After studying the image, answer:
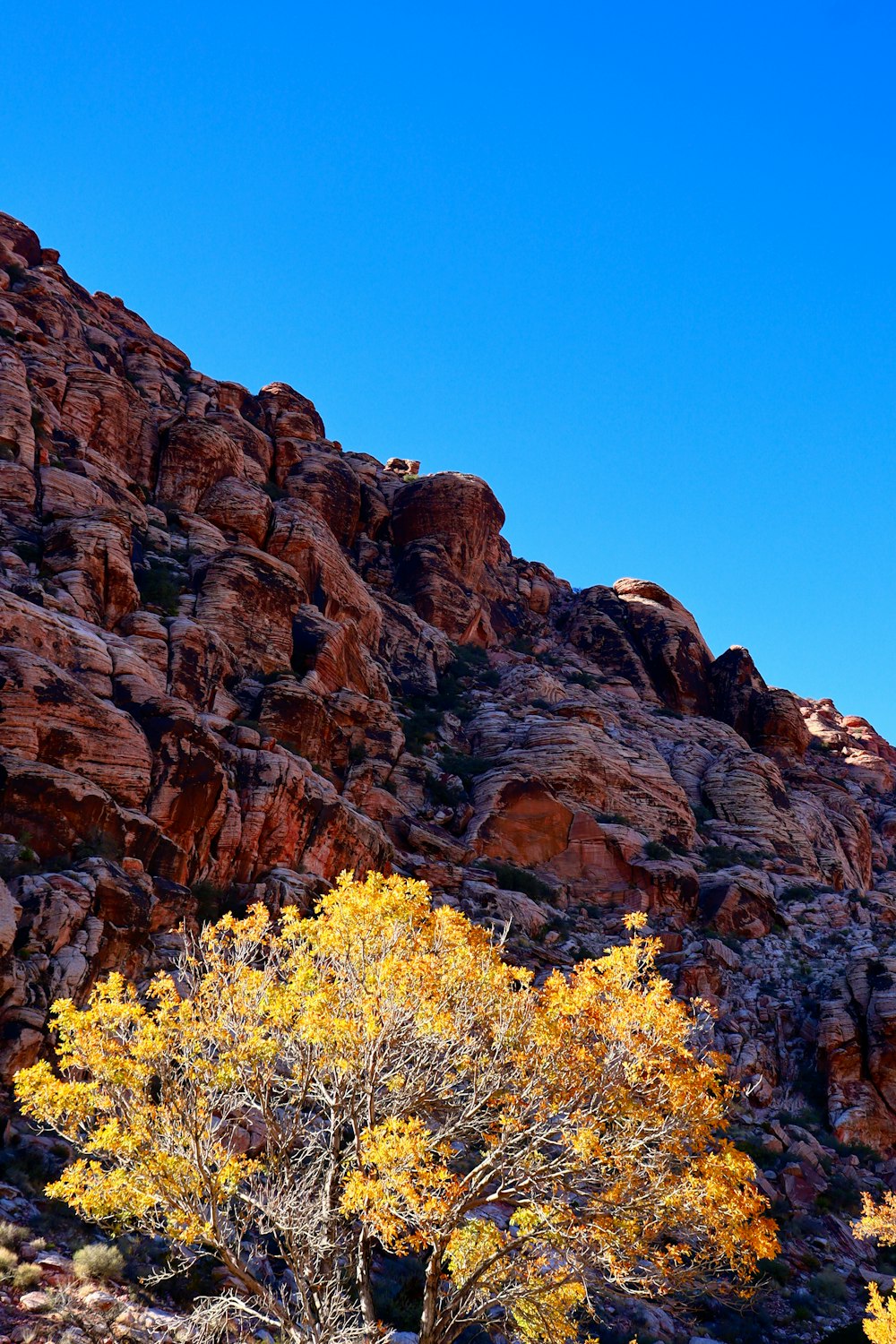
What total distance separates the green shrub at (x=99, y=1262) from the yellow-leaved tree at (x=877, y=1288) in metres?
12.3

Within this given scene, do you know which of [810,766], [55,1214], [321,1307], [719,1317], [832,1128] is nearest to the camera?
[321,1307]

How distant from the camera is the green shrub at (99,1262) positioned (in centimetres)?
1159

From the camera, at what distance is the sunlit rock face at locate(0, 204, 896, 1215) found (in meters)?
22.2

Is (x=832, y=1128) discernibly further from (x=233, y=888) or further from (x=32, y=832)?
(x=32, y=832)

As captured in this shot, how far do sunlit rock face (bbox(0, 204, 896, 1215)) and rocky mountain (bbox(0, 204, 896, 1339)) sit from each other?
138mm

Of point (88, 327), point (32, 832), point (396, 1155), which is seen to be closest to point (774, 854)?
point (32, 832)

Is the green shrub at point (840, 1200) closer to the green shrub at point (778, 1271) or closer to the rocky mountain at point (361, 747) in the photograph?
the rocky mountain at point (361, 747)

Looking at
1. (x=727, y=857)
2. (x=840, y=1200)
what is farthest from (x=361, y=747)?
(x=840, y=1200)

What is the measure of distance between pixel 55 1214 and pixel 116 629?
64.7 feet

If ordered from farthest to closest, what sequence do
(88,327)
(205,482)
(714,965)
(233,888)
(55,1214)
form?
(88,327) → (205,482) → (714,965) → (233,888) → (55,1214)

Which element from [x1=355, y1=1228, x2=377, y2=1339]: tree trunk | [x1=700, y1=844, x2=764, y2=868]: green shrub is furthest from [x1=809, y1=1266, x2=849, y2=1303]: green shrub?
[x1=700, y1=844, x2=764, y2=868]: green shrub

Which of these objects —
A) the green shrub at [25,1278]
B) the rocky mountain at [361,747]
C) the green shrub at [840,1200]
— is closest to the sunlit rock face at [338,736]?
the rocky mountain at [361,747]

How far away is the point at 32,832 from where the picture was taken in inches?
763

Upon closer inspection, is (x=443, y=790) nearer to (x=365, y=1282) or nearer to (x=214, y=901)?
(x=214, y=901)
